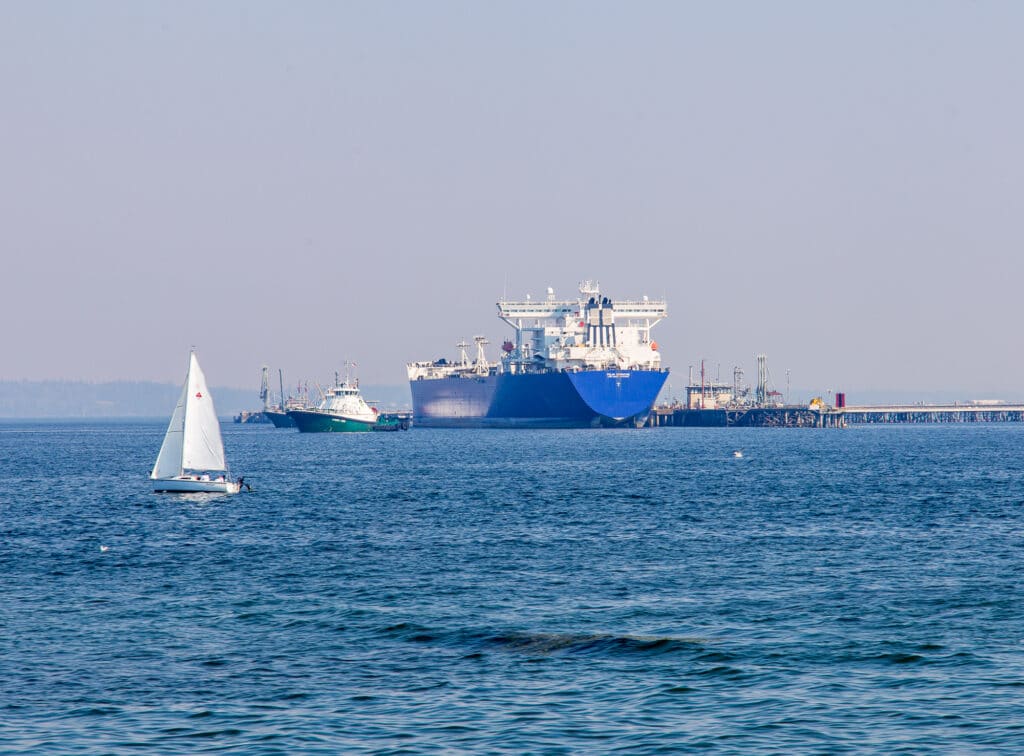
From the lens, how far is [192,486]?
220 ft

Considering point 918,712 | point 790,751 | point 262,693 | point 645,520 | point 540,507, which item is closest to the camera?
point 790,751

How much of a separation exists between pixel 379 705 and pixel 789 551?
23824 mm

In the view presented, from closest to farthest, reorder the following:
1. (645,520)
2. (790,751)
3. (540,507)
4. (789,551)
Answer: (790,751)
(789,551)
(645,520)
(540,507)

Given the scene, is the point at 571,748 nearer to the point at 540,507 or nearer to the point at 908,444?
the point at 540,507

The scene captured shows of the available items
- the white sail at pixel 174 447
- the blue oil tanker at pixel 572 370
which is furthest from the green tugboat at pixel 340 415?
the white sail at pixel 174 447

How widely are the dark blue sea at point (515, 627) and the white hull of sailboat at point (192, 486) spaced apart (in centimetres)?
217

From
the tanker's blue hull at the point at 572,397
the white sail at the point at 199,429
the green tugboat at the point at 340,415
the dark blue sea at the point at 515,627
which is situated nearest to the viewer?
the dark blue sea at the point at 515,627

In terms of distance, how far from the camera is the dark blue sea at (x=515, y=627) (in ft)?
70.1

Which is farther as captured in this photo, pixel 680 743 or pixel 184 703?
pixel 184 703

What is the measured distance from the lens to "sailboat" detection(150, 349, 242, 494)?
6556 centimetres

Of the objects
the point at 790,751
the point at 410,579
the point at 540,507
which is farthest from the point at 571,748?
the point at 540,507

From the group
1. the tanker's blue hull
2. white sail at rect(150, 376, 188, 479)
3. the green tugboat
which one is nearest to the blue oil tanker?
the tanker's blue hull

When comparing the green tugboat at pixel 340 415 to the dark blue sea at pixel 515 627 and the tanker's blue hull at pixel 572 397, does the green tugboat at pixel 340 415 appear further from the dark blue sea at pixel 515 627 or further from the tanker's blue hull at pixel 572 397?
the dark blue sea at pixel 515 627

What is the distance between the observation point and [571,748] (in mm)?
20219
